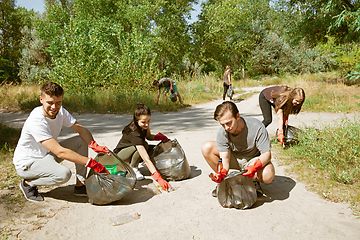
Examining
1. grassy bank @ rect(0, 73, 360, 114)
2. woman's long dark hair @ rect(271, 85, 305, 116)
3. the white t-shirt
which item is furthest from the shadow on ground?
grassy bank @ rect(0, 73, 360, 114)

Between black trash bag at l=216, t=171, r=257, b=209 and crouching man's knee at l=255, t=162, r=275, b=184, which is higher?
crouching man's knee at l=255, t=162, r=275, b=184

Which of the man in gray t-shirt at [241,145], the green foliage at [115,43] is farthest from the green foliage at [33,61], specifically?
the man in gray t-shirt at [241,145]

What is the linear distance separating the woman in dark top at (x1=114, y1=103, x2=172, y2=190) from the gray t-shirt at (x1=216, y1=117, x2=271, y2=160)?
0.98 metres

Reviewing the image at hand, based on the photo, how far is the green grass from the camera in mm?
3102

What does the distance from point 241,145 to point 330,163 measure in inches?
54.9

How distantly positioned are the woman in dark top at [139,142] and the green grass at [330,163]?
1.91 meters

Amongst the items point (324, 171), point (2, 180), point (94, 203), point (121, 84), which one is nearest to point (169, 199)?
point (94, 203)

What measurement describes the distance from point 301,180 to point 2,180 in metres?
4.08

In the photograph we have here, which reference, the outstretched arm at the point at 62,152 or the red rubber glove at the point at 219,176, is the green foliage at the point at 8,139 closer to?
the outstretched arm at the point at 62,152

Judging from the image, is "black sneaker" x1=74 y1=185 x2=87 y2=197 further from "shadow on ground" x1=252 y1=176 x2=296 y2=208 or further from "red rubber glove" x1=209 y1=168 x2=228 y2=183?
"shadow on ground" x1=252 y1=176 x2=296 y2=208

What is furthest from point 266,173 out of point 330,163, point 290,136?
point 290,136

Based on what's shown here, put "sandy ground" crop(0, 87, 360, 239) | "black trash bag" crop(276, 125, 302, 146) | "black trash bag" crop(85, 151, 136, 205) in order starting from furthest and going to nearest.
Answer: "black trash bag" crop(276, 125, 302, 146) → "black trash bag" crop(85, 151, 136, 205) → "sandy ground" crop(0, 87, 360, 239)

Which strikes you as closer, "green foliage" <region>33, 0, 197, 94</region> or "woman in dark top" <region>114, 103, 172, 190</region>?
"woman in dark top" <region>114, 103, 172, 190</region>

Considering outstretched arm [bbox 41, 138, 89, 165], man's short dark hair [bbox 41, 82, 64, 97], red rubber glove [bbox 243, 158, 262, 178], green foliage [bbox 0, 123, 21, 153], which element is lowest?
green foliage [bbox 0, 123, 21, 153]
